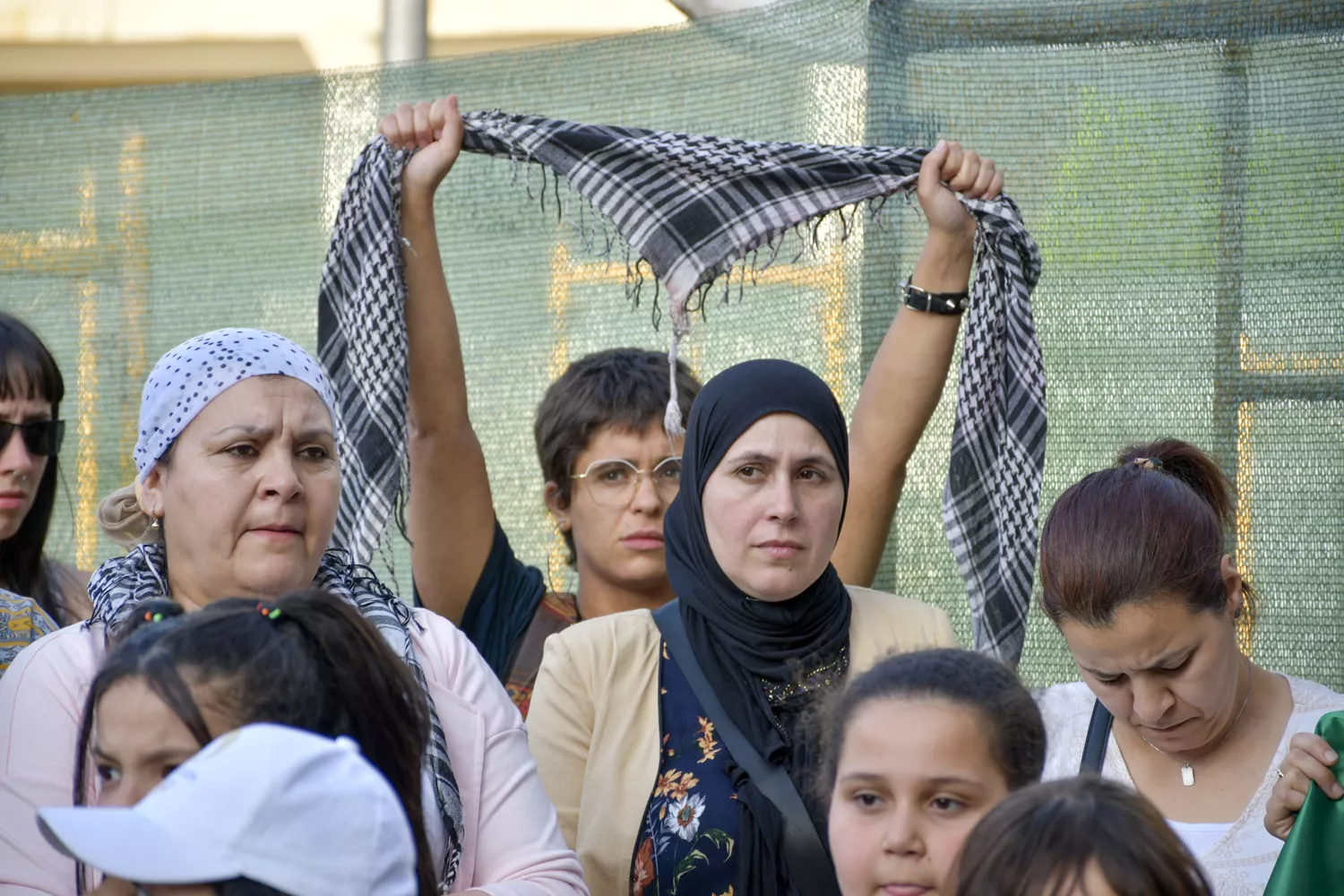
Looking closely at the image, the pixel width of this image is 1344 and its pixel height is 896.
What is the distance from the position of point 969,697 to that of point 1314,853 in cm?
61

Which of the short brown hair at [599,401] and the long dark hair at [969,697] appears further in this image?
the short brown hair at [599,401]

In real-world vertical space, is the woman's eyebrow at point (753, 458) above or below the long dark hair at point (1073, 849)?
above

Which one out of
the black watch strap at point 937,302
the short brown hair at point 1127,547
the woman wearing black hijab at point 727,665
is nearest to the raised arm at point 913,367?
the black watch strap at point 937,302

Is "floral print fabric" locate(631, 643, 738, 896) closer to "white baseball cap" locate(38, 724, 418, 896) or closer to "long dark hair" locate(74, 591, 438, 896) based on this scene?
"long dark hair" locate(74, 591, 438, 896)

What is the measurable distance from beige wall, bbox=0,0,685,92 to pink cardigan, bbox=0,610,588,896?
13.9ft

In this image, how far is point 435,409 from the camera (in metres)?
3.31

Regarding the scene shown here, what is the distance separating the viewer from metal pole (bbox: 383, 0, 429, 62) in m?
5.98

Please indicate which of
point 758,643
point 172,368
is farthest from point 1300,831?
point 172,368

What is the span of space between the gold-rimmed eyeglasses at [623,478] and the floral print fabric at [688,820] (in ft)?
2.66

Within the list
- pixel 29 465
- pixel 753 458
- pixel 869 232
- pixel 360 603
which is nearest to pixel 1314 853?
pixel 753 458

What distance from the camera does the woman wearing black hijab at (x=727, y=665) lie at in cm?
263

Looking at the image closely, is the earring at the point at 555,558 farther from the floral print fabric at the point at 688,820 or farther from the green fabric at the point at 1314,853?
the green fabric at the point at 1314,853

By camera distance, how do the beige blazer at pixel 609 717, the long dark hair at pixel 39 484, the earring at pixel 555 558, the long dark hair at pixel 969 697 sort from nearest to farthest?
the long dark hair at pixel 969 697
the beige blazer at pixel 609 717
the long dark hair at pixel 39 484
the earring at pixel 555 558

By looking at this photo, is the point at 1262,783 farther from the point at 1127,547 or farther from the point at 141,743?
the point at 141,743
